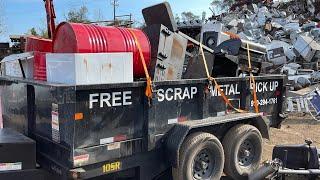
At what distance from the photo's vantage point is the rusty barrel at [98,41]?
436 centimetres

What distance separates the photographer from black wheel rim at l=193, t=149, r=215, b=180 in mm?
4961

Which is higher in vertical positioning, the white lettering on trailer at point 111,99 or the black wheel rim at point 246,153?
the white lettering on trailer at point 111,99

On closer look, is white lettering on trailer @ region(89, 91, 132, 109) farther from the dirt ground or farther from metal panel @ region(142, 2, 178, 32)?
the dirt ground

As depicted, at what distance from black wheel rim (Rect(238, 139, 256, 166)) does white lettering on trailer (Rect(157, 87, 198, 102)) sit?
1112 millimetres

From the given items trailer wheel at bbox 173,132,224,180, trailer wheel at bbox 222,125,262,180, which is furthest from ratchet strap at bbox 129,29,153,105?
trailer wheel at bbox 222,125,262,180

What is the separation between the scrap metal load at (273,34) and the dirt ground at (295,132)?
4.32 feet

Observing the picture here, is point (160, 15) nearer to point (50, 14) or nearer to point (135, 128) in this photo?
point (135, 128)

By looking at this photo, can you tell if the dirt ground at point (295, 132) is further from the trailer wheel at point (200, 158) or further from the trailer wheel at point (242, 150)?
the trailer wheel at point (200, 158)

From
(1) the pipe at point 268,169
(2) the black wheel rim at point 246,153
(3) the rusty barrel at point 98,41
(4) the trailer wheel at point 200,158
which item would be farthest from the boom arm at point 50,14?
(1) the pipe at point 268,169

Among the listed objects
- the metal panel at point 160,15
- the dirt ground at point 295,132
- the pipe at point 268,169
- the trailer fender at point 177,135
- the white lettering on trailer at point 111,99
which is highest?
the metal panel at point 160,15

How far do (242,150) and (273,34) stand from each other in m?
15.9

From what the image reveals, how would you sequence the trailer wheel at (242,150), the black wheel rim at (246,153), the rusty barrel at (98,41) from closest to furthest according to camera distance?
the rusty barrel at (98,41)
the trailer wheel at (242,150)
the black wheel rim at (246,153)

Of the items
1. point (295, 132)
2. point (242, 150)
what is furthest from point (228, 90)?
point (295, 132)

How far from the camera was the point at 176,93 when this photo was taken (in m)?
4.79
